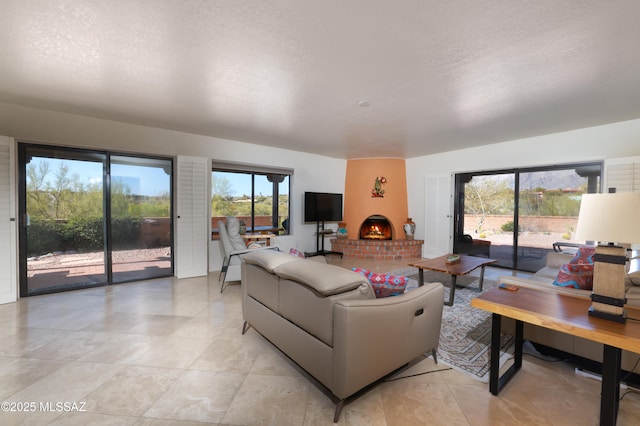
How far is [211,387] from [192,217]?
10.6 feet

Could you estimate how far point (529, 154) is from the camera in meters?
4.56

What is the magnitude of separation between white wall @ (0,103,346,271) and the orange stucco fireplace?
0.52 metres

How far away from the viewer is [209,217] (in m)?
4.64

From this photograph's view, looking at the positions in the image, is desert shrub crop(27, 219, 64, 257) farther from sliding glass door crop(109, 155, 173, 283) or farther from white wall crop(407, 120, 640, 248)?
white wall crop(407, 120, 640, 248)

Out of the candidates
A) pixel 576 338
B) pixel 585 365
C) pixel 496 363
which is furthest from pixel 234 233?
pixel 585 365

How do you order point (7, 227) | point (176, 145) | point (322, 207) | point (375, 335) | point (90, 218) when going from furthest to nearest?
point (322, 207)
point (176, 145)
point (90, 218)
point (7, 227)
point (375, 335)

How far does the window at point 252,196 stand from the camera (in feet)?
16.4

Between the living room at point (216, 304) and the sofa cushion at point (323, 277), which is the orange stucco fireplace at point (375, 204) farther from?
the sofa cushion at point (323, 277)

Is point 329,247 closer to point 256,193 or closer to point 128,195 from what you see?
→ point 256,193

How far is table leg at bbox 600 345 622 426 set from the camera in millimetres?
1265

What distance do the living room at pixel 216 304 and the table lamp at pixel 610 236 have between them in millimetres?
713

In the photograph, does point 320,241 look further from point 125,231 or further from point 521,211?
point 521,211

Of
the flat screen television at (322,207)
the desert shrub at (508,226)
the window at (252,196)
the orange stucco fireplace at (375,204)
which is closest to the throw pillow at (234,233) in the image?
the window at (252,196)

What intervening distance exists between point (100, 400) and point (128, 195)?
3.28m
